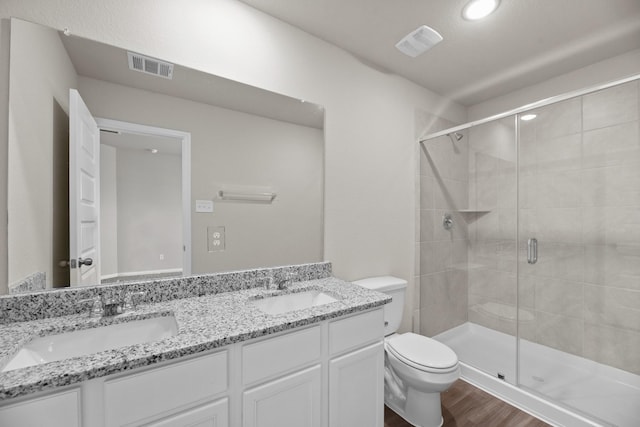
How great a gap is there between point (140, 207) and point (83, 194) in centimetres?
21

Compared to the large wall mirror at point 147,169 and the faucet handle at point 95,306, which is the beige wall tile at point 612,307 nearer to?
the large wall mirror at point 147,169

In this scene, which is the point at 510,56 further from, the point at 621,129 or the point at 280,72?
the point at 280,72

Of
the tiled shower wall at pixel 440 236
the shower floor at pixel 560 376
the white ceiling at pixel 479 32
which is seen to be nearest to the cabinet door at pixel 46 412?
the white ceiling at pixel 479 32

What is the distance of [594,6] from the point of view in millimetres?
1582

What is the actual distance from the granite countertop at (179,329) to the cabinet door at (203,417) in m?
0.20

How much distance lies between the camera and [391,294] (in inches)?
80.0

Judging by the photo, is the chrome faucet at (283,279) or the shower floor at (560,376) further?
the shower floor at (560,376)

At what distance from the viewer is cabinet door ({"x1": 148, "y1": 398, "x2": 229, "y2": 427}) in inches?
34.5

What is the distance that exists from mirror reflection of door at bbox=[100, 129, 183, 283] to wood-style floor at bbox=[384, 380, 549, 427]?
65.4 inches

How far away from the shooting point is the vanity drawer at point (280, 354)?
1014 millimetres

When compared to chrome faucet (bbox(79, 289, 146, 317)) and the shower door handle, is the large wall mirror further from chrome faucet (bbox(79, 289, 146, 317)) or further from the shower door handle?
the shower door handle

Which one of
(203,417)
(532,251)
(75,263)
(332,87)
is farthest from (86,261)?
(532,251)

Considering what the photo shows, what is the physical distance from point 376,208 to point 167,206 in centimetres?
143

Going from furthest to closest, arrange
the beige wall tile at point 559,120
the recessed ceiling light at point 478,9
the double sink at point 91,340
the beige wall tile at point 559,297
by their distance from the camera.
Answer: the beige wall tile at point 559,297 → the beige wall tile at point 559,120 → the recessed ceiling light at point 478,9 → the double sink at point 91,340
